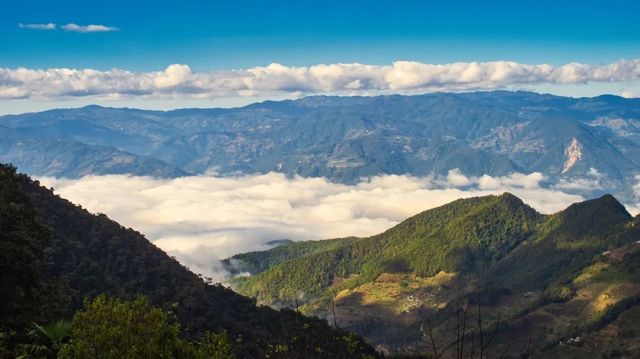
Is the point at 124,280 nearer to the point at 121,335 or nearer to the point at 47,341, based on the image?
the point at 47,341

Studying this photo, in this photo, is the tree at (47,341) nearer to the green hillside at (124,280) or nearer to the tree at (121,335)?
the tree at (121,335)

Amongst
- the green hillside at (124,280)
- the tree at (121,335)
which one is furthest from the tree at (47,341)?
the green hillside at (124,280)

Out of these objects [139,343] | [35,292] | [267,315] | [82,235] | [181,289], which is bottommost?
[267,315]

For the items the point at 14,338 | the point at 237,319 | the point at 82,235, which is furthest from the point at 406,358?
the point at 14,338

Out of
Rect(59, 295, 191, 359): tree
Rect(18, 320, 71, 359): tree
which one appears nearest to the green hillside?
Rect(18, 320, 71, 359): tree

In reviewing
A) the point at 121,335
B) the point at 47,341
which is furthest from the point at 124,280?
the point at 121,335

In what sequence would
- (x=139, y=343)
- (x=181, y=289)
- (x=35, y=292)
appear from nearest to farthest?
(x=139, y=343), (x=35, y=292), (x=181, y=289)

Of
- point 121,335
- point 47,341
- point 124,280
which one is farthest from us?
point 124,280

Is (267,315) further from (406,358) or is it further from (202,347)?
(202,347)
